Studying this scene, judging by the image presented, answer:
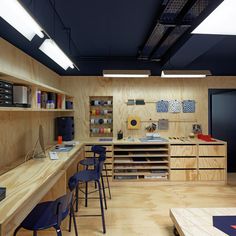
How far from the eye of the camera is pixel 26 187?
1794 mm

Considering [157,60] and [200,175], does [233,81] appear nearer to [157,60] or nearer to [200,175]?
[157,60]

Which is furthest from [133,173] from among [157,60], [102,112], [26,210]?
[26,210]

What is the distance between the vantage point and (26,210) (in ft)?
5.31

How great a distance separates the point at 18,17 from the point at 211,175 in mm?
4104

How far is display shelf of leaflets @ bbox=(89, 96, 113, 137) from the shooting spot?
476cm

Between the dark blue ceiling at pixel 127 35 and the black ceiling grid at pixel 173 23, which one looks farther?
the dark blue ceiling at pixel 127 35

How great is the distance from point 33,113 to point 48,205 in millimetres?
1770

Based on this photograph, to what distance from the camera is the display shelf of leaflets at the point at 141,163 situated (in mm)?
4176

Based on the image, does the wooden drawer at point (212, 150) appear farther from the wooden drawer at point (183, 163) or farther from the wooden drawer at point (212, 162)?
the wooden drawer at point (183, 163)

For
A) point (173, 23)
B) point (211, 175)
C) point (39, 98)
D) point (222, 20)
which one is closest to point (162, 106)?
point (211, 175)

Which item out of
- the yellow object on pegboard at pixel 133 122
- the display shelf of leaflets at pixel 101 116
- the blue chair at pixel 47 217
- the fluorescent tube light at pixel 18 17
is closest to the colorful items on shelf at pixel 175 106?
the yellow object on pegboard at pixel 133 122

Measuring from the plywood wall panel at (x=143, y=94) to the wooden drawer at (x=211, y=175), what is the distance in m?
0.96

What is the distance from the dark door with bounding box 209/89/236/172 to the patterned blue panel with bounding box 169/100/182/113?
2.70 ft

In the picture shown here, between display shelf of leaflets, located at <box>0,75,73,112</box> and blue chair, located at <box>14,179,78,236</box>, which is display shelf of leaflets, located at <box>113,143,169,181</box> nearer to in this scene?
display shelf of leaflets, located at <box>0,75,73,112</box>
